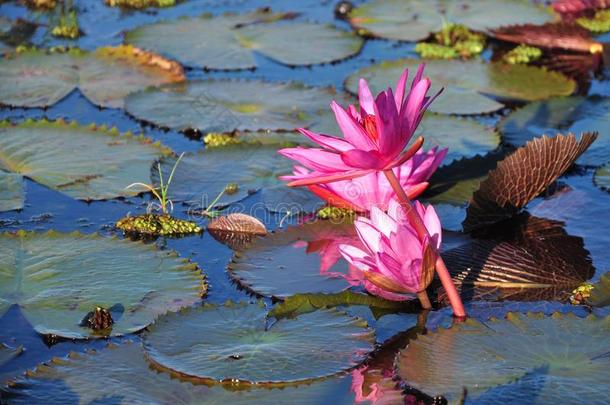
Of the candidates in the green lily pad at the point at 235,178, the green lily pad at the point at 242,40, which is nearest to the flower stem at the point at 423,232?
the green lily pad at the point at 235,178

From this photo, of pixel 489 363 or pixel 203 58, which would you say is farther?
A: pixel 203 58

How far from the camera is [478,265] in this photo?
3461 millimetres

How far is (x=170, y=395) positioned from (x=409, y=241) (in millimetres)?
854

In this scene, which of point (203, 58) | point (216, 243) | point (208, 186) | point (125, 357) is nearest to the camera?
point (125, 357)

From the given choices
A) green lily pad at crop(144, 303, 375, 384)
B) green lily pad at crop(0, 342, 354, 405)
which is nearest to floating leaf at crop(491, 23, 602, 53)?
green lily pad at crop(144, 303, 375, 384)

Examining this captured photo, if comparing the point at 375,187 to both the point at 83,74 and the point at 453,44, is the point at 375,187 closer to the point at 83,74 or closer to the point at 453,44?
the point at 83,74

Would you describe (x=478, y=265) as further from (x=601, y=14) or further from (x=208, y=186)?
(x=601, y=14)

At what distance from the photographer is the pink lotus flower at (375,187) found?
3.86m

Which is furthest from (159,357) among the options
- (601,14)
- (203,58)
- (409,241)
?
(601,14)

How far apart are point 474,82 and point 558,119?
686 millimetres

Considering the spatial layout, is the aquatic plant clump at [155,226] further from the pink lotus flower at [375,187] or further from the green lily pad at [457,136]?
the green lily pad at [457,136]

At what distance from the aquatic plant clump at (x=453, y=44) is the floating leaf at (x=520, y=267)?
233cm

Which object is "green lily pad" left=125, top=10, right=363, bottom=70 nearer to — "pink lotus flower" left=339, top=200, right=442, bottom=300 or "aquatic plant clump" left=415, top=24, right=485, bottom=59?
"aquatic plant clump" left=415, top=24, right=485, bottom=59

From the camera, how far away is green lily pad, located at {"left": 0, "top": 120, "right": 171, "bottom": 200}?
4215 mm
